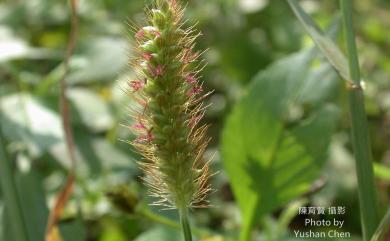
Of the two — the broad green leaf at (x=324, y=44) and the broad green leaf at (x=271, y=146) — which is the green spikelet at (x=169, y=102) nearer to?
the broad green leaf at (x=324, y=44)

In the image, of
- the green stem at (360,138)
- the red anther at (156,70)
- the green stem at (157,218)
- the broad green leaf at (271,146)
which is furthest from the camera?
the broad green leaf at (271,146)

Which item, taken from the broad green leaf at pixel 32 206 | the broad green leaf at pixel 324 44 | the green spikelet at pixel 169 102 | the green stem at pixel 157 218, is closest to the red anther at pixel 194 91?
the green spikelet at pixel 169 102

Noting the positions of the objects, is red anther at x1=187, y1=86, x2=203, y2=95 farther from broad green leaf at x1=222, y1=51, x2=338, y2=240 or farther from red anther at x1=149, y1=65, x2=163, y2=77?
broad green leaf at x1=222, y1=51, x2=338, y2=240

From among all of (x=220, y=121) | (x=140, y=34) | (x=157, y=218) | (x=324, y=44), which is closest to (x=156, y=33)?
(x=140, y=34)

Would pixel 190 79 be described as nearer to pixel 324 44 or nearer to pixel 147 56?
pixel 147 56

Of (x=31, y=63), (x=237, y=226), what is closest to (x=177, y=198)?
(x=237, y=226)

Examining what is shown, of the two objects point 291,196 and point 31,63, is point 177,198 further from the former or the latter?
point 31,63

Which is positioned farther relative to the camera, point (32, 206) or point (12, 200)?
point (32, 206)

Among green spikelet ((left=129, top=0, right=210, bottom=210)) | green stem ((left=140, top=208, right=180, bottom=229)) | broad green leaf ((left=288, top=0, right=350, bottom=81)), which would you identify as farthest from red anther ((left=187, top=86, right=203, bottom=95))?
green stem ((left=140, top=208, right=180, bottom=229))

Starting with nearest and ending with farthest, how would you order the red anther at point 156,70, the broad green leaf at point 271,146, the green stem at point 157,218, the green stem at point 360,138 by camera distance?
the red anther at point 156,70
the green stem at point 360,138
the green stem at point 157,218
the broad green leaf at point 271,146
